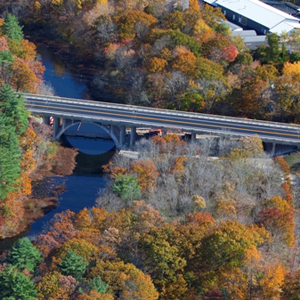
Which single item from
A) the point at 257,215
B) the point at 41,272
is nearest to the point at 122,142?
the point at 257,215

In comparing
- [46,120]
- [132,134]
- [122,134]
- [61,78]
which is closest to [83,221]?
[132,134]

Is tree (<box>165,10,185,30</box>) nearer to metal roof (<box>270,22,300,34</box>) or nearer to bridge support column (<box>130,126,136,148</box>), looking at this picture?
metal roof (<box>270,22,300,34</box>)

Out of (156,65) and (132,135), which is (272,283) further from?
(156,65)

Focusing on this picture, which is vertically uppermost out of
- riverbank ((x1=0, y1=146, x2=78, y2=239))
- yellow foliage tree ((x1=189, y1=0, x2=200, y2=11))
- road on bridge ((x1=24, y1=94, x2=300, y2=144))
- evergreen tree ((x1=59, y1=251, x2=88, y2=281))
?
yellow foliage tree ((x1=189, y1=0, x2=200, y2=11))

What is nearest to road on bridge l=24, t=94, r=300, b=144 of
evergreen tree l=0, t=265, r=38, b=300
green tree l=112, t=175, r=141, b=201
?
green tree l=112, t=175, r=141, b=201

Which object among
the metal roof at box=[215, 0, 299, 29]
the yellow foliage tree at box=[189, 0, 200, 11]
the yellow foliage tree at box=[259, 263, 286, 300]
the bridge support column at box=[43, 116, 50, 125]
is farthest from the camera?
the metal roof at box=[215, 0, 299, 29]

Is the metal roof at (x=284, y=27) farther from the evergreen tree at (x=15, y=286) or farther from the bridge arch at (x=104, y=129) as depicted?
the evergreen tree at (x=15, y=286)
